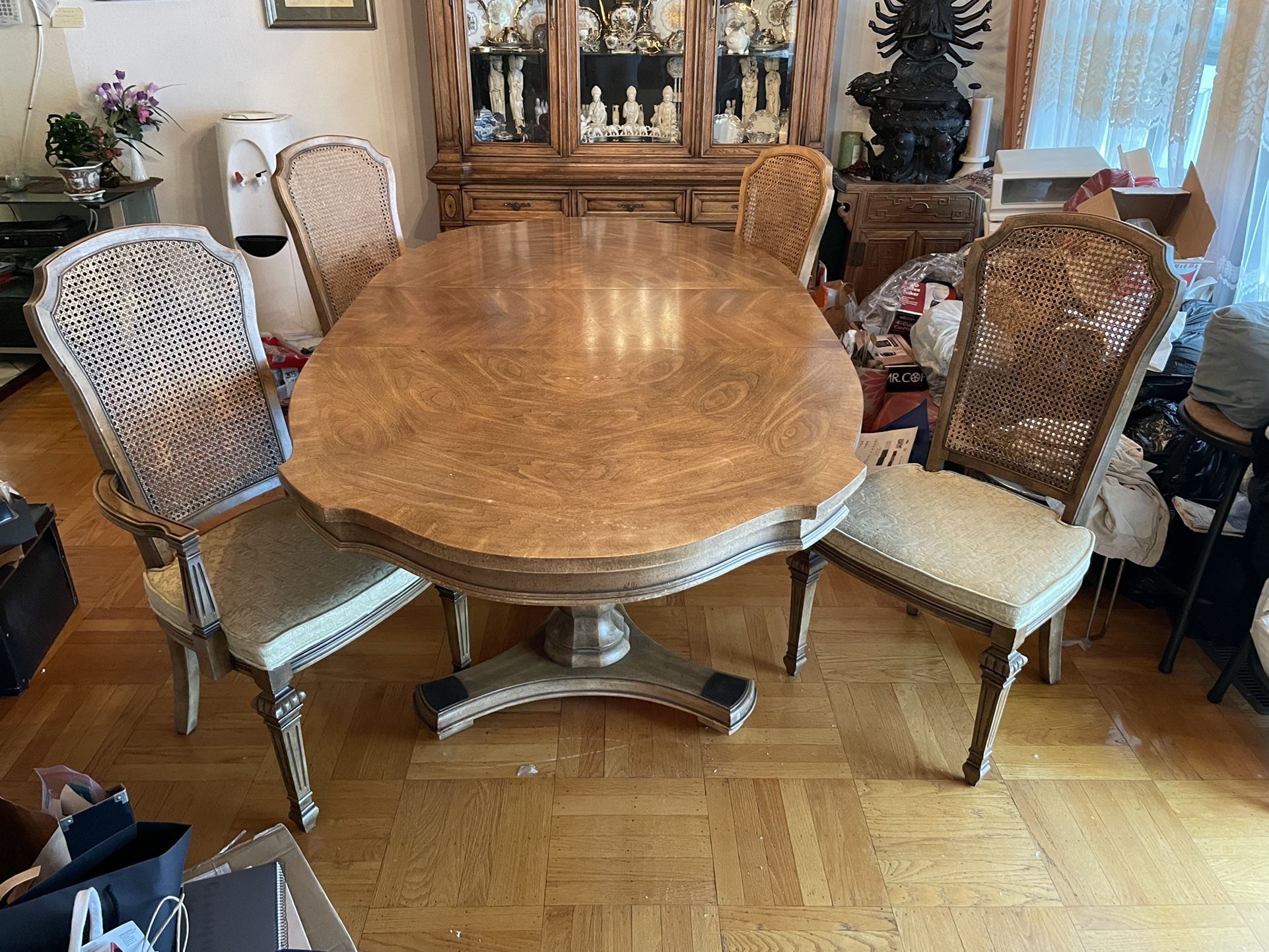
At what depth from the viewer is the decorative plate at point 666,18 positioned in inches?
129

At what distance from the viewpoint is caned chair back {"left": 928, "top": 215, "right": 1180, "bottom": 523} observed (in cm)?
164

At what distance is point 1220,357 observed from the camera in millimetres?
1843

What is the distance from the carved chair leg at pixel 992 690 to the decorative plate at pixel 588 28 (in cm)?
260

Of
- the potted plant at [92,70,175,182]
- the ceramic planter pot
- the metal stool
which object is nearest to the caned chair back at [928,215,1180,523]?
the metal stool

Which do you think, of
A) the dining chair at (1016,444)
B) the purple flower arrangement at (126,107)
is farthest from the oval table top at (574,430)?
the purple flower arrangement at (126,107)

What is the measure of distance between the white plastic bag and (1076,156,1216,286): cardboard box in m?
0.45

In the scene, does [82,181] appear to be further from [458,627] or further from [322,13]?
[458,627]

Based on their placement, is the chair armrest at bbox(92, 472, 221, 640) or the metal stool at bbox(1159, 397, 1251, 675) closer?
the chair armrest at bbox(92, 472, 221, 640)

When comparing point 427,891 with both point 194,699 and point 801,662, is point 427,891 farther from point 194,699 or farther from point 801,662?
point 801,662

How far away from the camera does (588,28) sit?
10.8 ft

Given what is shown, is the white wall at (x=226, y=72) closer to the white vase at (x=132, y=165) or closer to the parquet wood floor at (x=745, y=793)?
the white vase at (x=132, y=165)

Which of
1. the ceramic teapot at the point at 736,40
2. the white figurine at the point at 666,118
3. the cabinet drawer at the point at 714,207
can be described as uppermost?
the ceramic teapot at the point at 736,40

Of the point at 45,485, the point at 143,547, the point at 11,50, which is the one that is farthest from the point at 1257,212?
the point at 11,50

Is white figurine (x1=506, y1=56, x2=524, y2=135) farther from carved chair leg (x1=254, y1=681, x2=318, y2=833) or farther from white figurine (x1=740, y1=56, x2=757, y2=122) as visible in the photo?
carved chair leg (x1=254, y1=681, x2=318, y2=833)
